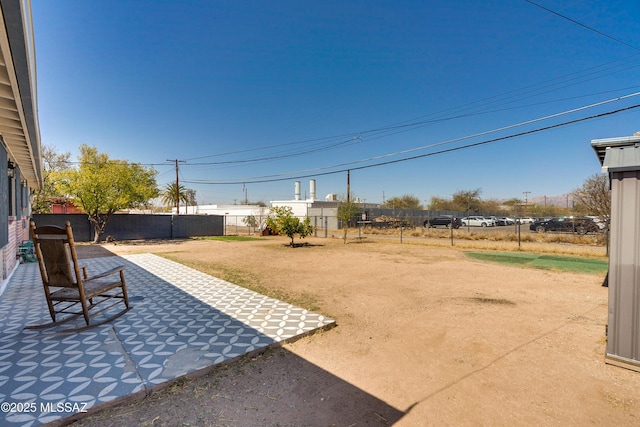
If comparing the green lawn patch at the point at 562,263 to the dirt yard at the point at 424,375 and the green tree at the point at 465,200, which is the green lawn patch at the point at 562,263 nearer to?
the dirt yard at the point at 424,375

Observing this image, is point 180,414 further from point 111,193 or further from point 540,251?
point 111,193

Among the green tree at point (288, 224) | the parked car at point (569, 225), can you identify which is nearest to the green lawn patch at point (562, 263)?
the parked car at point (569, 225)

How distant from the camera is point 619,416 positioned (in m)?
2.11

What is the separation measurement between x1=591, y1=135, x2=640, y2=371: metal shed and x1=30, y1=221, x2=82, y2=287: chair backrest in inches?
221

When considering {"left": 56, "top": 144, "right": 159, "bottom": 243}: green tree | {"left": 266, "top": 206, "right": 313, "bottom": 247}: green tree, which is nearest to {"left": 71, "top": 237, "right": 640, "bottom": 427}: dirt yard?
{"left": 266, "top": 206, "right": 313, "bottom": 247}: green tree

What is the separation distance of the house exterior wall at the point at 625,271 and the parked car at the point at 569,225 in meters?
16.0

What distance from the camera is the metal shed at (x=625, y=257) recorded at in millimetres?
2705

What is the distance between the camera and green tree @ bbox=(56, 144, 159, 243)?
46.8 ft

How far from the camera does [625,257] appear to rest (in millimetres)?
2756

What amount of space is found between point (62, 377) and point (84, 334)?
1082mm

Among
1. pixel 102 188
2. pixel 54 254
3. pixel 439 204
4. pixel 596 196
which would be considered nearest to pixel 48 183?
pixel 102 188

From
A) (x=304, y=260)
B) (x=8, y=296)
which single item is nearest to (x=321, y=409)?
(x=8, y=296)

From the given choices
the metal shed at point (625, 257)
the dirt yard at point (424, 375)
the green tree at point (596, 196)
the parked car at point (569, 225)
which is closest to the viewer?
the dirt yard at point (424, 375)

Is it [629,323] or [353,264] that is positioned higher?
[629,323]
